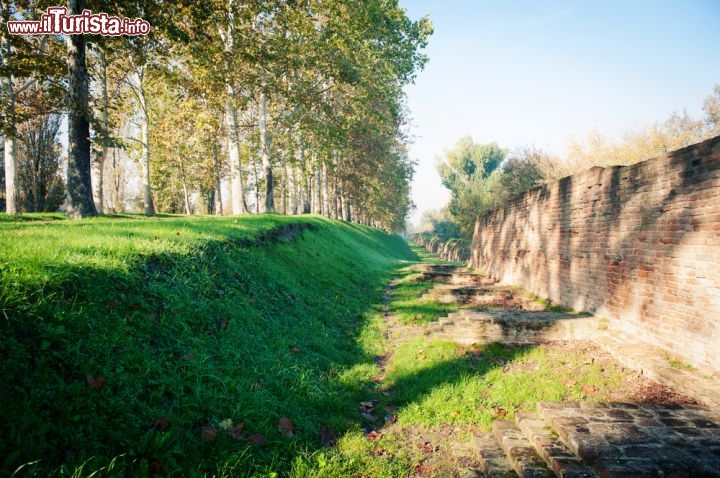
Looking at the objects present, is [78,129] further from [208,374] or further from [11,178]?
[208,374]

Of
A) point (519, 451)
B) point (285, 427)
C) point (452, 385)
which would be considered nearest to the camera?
point (519, 451)

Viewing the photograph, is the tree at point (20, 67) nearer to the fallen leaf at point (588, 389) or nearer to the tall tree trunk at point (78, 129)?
the tall tree trunk at point (78, 129)

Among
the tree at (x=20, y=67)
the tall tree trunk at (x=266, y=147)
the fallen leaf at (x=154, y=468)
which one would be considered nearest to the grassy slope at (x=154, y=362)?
the fallen leaf at (x=154, y=468)

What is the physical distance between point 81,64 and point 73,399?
418 inches

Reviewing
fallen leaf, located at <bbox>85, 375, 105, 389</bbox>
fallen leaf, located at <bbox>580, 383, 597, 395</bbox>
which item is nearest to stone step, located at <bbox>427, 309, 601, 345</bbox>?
fallen leaf, located at <bbox>580, 383, 597, 395</bbox>

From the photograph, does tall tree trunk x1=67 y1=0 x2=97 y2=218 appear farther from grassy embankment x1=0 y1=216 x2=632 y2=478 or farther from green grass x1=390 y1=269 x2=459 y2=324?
green grass x1=390 y1=269 x2=459 y2=324

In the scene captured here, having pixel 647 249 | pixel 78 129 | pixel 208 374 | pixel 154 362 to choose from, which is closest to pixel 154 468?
pixel 154 362

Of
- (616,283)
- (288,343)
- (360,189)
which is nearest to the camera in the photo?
(288,343)

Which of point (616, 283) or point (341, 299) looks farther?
point (341, 299)

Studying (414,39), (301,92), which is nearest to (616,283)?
(301,92)

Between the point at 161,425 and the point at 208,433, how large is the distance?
0.38 meters

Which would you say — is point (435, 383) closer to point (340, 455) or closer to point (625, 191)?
point (340, 455)

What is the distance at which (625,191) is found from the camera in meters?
6.58

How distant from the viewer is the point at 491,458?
3631mm
